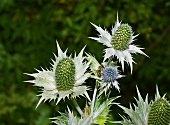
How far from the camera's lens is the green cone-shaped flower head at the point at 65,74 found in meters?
1.32

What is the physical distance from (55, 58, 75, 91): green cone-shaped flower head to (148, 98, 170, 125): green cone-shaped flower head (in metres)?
0.25

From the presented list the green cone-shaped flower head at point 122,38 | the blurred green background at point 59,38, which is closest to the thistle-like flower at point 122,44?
the green cone-shaped flower head at point 122,38

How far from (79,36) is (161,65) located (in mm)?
729

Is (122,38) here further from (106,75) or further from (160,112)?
(160,112)

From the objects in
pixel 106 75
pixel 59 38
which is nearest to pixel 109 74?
pixel 106 75

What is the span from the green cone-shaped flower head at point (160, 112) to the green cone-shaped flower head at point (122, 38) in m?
0.22

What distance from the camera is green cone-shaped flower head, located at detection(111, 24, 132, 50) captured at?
136 centimetres

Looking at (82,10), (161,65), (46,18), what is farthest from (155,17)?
(46,18)

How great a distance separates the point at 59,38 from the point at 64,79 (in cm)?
263

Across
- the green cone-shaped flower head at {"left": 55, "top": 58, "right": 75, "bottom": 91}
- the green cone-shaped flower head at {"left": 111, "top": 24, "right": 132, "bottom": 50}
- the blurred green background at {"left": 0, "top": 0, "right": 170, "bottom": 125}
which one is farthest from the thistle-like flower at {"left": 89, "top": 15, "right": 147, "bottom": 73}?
the blurred green background at {"left": 0, "top": 0, "right": 170, "bottom": 125}

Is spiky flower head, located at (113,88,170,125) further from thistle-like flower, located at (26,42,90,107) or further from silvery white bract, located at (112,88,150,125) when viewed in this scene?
thistle-like flower, located at (26,42,90,107)

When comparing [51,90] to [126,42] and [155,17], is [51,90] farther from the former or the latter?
[155,17]

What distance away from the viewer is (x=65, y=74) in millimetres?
1320

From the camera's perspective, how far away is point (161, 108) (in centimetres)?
120
